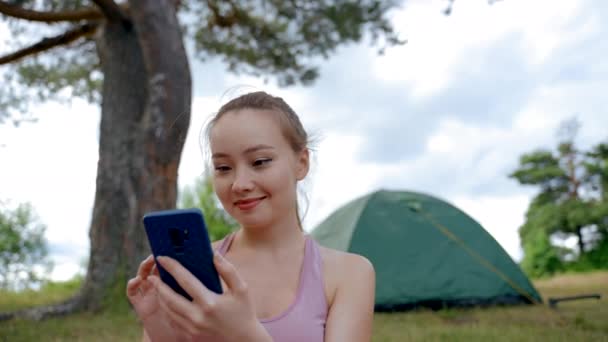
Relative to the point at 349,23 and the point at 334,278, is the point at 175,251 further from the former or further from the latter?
the point at 349,23

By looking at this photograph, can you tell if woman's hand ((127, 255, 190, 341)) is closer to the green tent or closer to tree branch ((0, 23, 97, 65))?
the green tent

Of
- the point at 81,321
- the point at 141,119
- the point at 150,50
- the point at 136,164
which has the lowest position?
the point at 81,321

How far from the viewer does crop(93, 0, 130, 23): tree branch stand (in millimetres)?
5883

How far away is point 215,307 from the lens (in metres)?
1.07

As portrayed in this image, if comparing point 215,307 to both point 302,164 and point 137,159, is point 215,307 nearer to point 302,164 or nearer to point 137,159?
point 302,164

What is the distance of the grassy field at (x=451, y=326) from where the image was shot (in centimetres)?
390

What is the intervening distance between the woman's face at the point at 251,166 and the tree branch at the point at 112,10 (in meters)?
4.98

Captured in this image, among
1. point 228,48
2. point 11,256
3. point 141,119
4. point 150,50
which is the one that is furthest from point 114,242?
point 11,256

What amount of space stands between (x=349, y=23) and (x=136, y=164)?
3226 mm

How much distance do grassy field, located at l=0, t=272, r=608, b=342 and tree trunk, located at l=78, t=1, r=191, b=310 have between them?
1.80 feet

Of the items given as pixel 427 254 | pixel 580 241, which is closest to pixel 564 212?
pixel 580 241

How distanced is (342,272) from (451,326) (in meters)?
3.32

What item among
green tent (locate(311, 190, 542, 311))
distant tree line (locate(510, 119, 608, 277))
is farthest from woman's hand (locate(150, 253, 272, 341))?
distant tree line (locate(510, 119, 608, 277))

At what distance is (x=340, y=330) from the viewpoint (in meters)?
1.35
